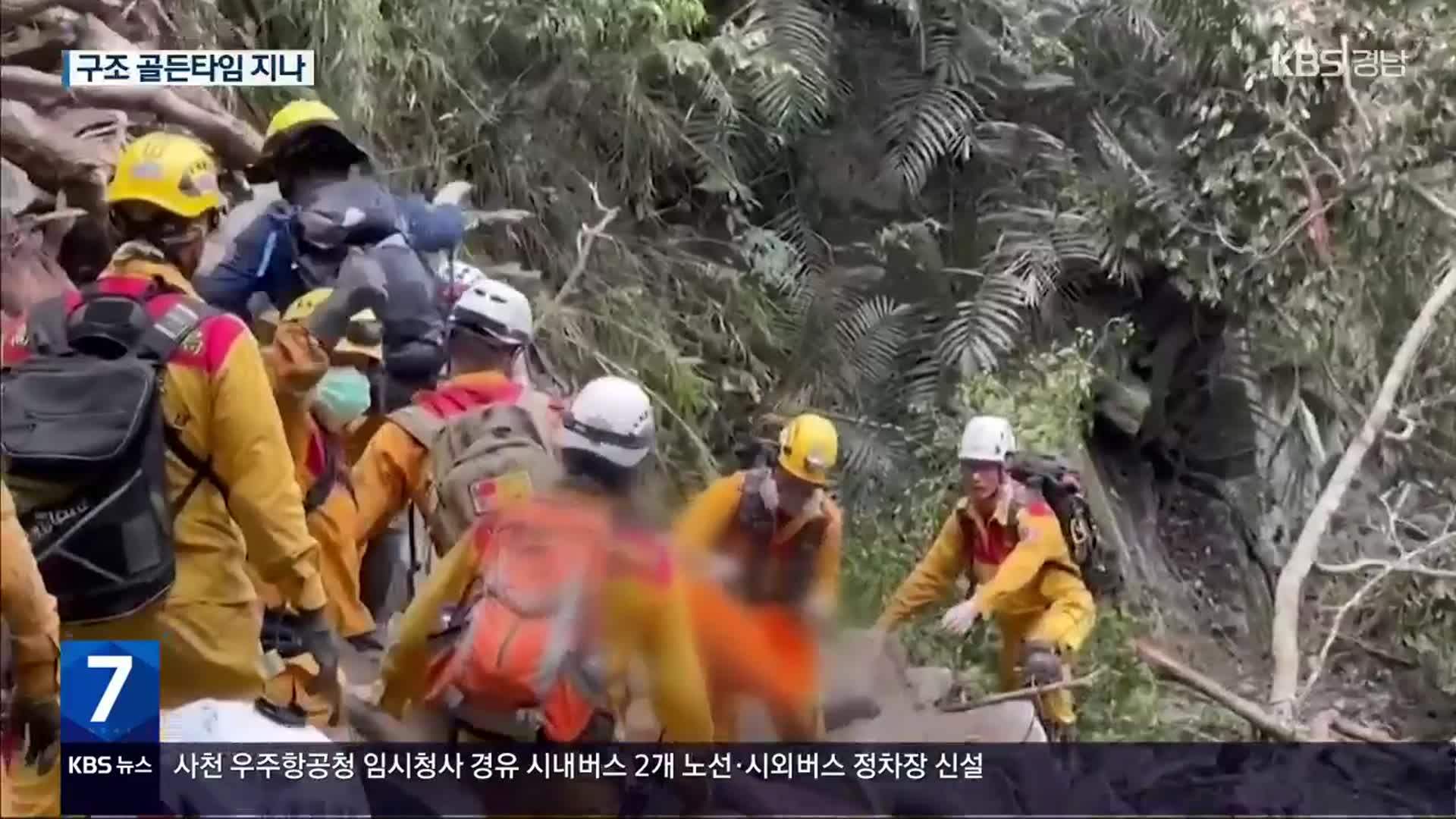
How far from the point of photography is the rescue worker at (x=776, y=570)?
7.45 ft

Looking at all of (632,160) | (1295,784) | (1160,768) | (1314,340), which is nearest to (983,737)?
(1160,768)

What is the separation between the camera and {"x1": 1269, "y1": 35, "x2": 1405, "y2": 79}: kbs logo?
2.54 metres

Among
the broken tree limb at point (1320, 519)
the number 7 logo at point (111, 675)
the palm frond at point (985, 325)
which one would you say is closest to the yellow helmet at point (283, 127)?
the number 7 logo at point (111, 675)

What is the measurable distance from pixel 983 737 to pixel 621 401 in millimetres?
780

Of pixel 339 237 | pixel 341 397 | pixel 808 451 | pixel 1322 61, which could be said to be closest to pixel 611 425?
pixel 808 451

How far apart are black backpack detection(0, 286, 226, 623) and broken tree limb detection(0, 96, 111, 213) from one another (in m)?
0.34

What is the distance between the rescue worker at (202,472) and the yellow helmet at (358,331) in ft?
0.86

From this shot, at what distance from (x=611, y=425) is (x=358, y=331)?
1.47 ft

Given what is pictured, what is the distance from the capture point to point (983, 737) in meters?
2.35

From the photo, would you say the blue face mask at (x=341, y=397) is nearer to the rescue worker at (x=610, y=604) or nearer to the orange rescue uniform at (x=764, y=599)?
the rescue worker at (x=610, y=604)

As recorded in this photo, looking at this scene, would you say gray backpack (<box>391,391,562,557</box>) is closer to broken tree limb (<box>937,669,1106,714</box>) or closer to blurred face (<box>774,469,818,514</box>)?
blurred face (<box>774,469,818,514</box>)

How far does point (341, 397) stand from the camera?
2311 millimetres

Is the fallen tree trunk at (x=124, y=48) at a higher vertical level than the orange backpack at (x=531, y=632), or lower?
higher

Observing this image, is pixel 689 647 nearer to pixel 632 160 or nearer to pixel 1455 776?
→ pixel 632 160
